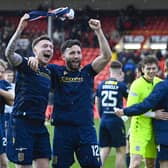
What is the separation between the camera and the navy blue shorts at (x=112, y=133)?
36.7 ft

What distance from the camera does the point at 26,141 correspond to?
7441 mm

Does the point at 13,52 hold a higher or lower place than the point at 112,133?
higher

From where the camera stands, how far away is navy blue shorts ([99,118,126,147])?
36.7 feet

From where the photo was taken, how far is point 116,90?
11.3m

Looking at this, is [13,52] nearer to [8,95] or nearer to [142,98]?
[8,95]

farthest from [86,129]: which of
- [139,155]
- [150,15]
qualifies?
[150,15]

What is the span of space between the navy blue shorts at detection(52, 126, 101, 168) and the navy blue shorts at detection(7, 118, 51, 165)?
16cm

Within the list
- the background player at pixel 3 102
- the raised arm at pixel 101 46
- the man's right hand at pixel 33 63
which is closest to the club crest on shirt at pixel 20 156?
the man's right hand at pixel 33 63

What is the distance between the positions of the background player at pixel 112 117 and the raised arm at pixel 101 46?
340cm

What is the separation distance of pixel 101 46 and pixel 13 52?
1127 millimetres

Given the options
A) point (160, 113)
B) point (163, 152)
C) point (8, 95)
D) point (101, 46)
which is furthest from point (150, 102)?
point (8, 95)

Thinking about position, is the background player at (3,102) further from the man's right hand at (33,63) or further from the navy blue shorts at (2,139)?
the man's right hand at (33,63)

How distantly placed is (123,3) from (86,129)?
93.9 ft

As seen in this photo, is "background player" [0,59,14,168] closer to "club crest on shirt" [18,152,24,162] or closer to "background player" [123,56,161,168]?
"club crest on shirt" [18,152,24,162]
